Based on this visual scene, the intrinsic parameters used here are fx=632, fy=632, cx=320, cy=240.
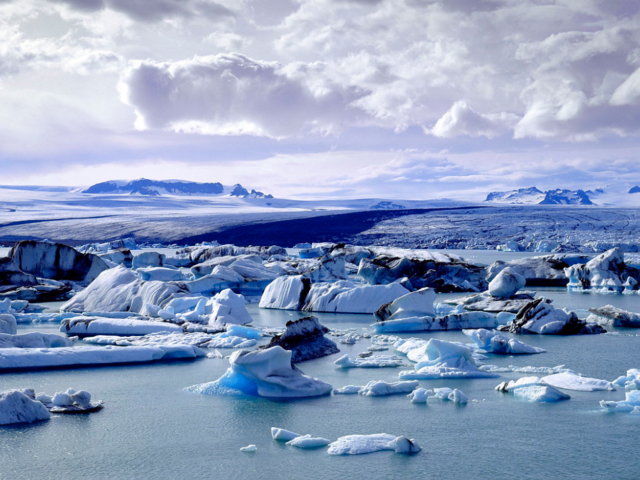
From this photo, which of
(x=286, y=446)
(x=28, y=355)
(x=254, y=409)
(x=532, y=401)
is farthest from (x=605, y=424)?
(x=28, y=355)

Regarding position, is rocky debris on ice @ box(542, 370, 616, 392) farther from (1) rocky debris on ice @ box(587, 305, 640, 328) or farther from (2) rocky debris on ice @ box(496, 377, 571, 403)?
(1) rocky debris on ice @ box(587, 305, 640, 328)

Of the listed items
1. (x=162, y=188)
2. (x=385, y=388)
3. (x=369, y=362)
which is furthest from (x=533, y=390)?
(x=162, y=188)

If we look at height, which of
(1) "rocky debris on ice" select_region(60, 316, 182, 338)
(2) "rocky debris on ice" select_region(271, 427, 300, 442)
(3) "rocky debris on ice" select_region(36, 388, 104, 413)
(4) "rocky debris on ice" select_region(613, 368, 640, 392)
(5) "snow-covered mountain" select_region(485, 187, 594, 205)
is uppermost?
(5) "snow-covered mountain" select_region(485, 187, 594, 205)

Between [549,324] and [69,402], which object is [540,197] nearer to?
[549,324]

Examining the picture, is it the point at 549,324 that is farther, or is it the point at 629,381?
the point at 549,324

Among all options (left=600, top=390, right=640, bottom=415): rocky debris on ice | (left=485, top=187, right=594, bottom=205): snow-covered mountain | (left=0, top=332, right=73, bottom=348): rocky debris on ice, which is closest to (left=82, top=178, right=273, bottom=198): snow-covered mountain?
(left=485, top=187, right=594, bottom=205): snow-covered mountain

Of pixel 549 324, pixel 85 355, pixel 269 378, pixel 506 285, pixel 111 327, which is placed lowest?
pixel 111 327

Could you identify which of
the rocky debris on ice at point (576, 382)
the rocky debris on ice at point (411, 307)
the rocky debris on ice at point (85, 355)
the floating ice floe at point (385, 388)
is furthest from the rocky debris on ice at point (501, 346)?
the rocky debris on ice at point (85, 355)
